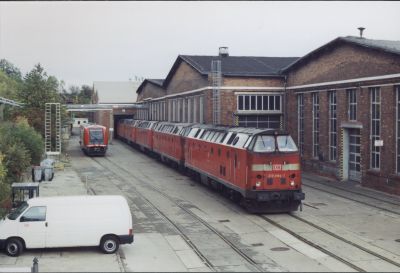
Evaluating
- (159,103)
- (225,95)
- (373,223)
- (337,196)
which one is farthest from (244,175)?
(159,103)

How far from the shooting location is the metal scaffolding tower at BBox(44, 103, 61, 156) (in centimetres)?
4150

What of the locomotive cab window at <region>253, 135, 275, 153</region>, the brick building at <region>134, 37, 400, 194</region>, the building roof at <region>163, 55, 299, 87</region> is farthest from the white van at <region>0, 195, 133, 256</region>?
the building roof at <region>163, 55, 299, 87</region>

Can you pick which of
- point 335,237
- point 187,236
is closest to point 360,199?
point 335,237

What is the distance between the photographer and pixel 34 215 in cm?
1565

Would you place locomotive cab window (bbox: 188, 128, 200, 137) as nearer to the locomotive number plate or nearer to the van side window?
the locomotive number plate

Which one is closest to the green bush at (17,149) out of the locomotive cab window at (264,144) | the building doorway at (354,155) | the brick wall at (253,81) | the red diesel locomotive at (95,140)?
the locomotive cab window at (264,144)

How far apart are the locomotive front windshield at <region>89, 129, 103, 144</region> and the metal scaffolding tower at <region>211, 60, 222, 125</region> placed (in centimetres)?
1299

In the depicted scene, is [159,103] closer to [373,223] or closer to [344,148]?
[344,148]

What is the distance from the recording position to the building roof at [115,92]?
87.1m

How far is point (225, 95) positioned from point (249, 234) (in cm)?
2242

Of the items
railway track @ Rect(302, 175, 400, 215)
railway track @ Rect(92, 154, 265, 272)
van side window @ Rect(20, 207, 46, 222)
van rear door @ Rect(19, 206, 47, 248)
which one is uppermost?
van side window @ Rect(20, 207, 46, 222)

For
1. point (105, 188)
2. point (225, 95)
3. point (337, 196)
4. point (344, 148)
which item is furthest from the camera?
→ point (225, 95)

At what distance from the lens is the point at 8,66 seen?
138 m

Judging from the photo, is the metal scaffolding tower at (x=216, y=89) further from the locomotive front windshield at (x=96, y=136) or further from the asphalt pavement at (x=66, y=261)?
the asphalt pavement at (x=66, y=261)
